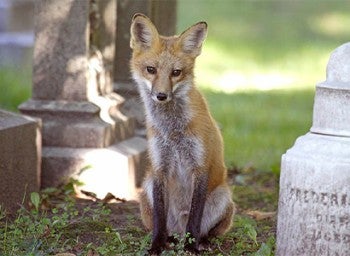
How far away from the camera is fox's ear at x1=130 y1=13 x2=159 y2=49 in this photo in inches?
245

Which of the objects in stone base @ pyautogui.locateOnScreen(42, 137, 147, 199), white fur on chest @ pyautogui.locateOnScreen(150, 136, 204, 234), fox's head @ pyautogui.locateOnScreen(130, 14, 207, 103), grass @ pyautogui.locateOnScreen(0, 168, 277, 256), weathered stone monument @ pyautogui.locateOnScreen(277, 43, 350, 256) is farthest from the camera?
stone base @ pyautogui.locateOnScreen(42, 137, 147, 199)

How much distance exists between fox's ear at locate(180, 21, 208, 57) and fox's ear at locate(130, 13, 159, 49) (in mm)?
173

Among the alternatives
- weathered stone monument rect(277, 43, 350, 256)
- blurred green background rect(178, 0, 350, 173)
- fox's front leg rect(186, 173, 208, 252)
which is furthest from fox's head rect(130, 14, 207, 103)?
blurred green background rect(178, 0, 350, 173)

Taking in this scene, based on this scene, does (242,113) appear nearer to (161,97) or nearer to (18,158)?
(18,158)

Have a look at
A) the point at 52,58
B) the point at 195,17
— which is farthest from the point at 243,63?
the point at 52,58

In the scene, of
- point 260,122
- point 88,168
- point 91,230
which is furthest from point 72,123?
point 260,122

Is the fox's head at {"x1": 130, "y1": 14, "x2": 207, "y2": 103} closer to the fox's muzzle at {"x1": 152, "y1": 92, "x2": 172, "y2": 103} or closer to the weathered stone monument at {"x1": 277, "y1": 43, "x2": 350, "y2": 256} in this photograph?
the fox's muzzle at {"x1": 152, "y1": 92, "x2": 172, "y2": 103}

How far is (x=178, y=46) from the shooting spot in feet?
20.3

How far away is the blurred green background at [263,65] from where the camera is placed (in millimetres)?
11836

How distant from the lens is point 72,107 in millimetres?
8000

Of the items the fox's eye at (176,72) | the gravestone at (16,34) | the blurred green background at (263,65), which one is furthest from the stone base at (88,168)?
the gravestone at (16,34)

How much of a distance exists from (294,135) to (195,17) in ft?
30.6

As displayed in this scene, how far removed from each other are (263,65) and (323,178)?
12457mm

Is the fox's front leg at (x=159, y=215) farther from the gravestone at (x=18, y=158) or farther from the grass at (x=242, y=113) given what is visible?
the gravestone at (x=18, y=158)
